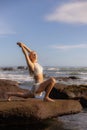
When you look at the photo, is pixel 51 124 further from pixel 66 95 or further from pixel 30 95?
pixel 66 95

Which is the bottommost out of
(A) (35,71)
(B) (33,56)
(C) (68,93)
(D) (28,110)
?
(C) (68,93)

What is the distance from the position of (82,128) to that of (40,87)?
1.85 metres

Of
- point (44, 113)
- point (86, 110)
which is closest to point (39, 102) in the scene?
point (44, 113)

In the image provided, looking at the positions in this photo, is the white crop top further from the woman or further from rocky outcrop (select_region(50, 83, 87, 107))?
rocky outcrop (select_region(50, 83, 87, 107))

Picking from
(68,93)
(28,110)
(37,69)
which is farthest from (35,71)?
(68,93)

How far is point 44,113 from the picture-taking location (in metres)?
11.2

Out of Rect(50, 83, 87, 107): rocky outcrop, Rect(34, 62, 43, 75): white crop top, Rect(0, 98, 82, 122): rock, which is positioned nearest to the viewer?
Rect(0, 98, 82, 122): rock

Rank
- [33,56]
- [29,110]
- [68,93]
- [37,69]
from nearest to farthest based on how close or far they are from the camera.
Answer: [29,110] → [37,69] → [33,56] → [68,93]

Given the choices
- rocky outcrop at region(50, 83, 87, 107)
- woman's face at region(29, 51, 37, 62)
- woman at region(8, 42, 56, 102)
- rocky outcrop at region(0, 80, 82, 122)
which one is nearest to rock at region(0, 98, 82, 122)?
rocky outcrop at region(0, 80, 82, 122)

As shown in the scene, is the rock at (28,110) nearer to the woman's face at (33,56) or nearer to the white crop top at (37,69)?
the white crop top at (37,69)

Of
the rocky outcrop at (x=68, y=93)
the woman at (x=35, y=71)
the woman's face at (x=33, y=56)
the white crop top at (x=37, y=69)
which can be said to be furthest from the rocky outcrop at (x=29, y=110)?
the rocky outcrop at (x=68, y=93)

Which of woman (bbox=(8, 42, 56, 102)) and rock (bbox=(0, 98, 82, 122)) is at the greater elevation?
woman (bbox=(8, 42, 56, 102))

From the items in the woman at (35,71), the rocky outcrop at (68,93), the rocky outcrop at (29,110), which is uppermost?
the woman at (35,71)

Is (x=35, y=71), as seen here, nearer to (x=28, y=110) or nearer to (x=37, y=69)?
(x=37, y=69)
